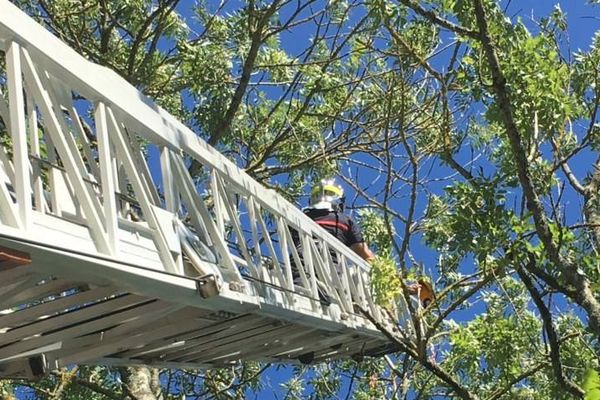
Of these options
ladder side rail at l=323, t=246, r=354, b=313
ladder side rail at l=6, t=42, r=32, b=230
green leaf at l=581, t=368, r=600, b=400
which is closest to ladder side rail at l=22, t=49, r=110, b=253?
ladder side rail at l=6, t=42, r=32, b=230

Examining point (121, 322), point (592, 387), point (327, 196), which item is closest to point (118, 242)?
point (121, 322)

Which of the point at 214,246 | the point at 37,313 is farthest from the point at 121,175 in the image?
the point at 37,313

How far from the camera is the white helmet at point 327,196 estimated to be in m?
6.59

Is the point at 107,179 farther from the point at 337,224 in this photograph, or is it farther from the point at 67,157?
the point at 337,224

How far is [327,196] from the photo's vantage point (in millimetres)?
6613

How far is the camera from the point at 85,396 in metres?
8.17

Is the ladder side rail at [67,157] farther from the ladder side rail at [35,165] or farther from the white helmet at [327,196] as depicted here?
the white helmet at [327,196]

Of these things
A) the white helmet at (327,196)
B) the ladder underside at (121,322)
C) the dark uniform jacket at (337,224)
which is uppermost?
the white helmet at (327,196)

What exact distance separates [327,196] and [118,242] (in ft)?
12.4

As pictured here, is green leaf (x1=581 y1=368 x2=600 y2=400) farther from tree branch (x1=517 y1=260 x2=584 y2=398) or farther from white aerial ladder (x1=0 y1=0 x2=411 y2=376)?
tree branch (x1=517 y1=260 x2=584 y2=398)

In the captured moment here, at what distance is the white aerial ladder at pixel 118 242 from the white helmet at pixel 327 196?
1.05 m

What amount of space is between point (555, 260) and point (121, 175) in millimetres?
2262

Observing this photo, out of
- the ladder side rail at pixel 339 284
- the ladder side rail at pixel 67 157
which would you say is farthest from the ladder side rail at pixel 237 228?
the ladder side rail at pixel 339 284

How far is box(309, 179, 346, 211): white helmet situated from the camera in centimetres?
659
